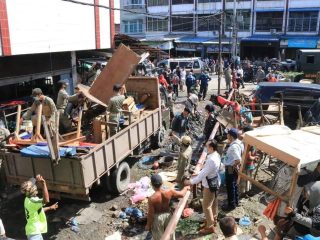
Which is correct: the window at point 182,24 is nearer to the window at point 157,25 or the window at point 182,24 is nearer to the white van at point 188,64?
the window at point 157,25

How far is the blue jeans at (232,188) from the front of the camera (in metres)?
6.70

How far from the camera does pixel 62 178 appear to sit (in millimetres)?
6559

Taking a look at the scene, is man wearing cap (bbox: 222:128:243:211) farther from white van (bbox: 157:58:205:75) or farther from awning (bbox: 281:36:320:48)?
awning (bbox: 281:36:320:48)

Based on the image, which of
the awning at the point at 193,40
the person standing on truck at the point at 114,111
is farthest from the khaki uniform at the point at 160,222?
the awning at the point at 193,40

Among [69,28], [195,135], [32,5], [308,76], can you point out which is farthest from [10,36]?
[308,76]

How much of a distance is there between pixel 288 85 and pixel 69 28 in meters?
9.36

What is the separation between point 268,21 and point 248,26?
2257 mm

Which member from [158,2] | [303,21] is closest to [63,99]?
[303,21]

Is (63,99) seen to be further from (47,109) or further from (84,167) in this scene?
(84,167)

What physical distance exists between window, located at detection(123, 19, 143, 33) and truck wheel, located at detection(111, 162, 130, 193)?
41.2 meters

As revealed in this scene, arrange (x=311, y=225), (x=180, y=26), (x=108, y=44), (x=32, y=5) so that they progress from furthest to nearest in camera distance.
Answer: (x=180, y=26), (x=108, y=44), (x=32, y=5), (x=311, y=225)

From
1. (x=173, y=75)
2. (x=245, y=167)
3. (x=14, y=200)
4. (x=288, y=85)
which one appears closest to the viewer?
(x=245, y=167)

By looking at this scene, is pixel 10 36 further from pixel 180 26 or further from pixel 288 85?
pixel 180 26

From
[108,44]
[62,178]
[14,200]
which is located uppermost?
[108,44]
